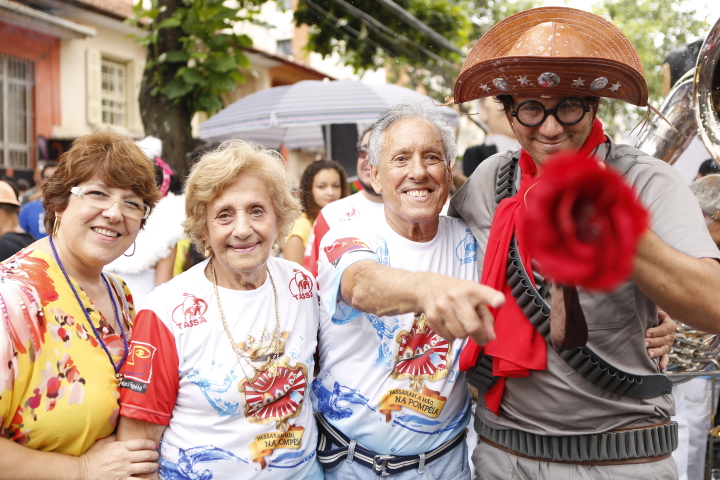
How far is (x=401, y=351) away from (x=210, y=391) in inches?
28.3

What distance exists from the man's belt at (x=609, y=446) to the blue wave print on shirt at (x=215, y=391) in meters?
1.07

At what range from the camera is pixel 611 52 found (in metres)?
2.00

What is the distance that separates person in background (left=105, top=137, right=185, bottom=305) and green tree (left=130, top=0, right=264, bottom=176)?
2.61 m

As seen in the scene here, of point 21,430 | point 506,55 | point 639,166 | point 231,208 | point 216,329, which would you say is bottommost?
point 21,430

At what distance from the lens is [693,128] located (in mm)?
3189

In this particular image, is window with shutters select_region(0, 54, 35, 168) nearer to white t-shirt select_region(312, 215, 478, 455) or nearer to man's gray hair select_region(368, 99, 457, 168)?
man's gray hair select_region(368, 99, 457, 168)

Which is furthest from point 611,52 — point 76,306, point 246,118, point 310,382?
point 246,118

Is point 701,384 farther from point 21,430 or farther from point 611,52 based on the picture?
point 21,430

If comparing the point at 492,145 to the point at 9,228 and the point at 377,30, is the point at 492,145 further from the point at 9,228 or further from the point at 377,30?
the point at 377,30

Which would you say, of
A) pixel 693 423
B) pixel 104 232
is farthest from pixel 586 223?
pixel 693 423

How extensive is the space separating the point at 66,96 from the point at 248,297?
45.1ft

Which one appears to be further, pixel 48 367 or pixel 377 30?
pixel 377 30

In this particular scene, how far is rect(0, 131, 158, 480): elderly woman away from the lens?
194 centimetres

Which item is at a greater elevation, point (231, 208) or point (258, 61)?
point (258, 61)
